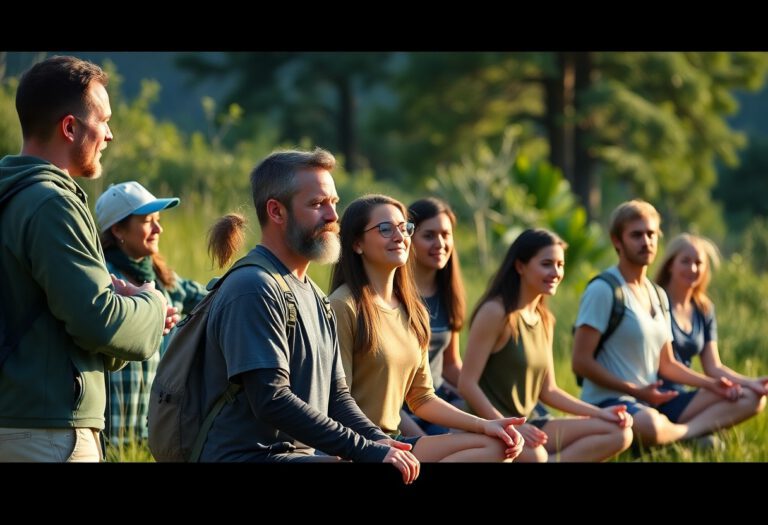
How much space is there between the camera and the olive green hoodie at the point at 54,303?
138 inches

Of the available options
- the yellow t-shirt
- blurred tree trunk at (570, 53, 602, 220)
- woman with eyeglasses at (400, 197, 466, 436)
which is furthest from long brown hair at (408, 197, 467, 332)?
blurred tree trunk at (570, 53, 602, 220)

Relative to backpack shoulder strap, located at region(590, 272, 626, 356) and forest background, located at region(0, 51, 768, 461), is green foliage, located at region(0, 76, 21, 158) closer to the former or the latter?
forest background, located at region(0, 51, 768, 461)

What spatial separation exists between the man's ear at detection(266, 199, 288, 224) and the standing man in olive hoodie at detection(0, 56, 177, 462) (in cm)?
56

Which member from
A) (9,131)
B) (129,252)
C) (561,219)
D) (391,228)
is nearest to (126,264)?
(129,252)

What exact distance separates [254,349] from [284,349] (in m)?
0.13

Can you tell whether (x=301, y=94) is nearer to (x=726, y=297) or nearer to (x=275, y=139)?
(x=275, y=139)

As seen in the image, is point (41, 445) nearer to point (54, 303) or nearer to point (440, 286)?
point (54, 303)

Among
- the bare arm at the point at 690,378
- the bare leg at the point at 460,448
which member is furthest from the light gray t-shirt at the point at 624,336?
the bare leg at the point at 460,448

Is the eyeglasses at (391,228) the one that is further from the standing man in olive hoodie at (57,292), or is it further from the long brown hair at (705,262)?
the long brown hair at (705,262)

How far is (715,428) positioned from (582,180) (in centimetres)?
2389

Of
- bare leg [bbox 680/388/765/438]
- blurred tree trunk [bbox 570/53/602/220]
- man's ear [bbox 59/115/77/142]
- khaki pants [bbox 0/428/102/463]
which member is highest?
blurred tree trunk [bbox 570/53/602/220]

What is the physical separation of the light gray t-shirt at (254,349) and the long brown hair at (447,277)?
221 cm

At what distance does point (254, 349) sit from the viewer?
3.75 meters

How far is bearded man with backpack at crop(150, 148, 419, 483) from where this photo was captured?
3.76 meters
